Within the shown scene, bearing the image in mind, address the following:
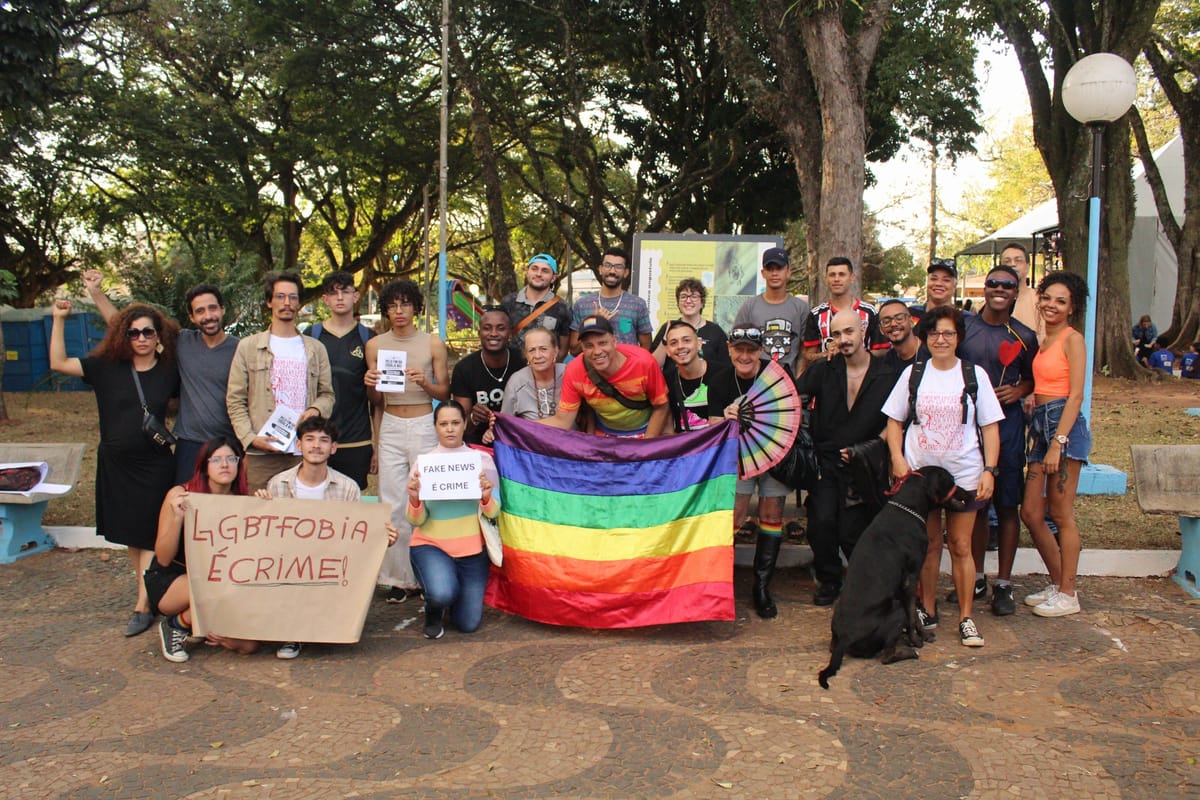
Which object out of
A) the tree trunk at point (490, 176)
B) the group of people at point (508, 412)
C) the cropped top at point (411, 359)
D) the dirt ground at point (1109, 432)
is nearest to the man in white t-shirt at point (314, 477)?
the group of people at point (508, 412)

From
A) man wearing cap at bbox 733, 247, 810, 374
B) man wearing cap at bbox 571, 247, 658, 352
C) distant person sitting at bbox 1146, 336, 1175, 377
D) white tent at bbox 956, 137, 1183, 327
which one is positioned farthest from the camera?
white tent at bbox 956, 137, 1183, 327

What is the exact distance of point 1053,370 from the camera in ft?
18.3

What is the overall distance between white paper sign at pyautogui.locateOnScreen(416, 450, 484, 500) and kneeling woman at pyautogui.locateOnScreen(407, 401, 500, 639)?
44 millimetres

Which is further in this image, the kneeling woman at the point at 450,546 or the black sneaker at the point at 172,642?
the kneeling woman at the point at 450,546

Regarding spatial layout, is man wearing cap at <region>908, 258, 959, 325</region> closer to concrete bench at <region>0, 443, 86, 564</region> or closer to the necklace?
the necklace

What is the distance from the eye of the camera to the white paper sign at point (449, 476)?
214 inches

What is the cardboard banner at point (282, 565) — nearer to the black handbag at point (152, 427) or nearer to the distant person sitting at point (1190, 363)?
the black handbag at point (152, 427)

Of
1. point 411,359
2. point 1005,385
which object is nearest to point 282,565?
point 411,359

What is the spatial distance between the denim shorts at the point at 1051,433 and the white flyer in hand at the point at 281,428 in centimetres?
433

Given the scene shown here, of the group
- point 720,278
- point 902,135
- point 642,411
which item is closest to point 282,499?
point 642,411

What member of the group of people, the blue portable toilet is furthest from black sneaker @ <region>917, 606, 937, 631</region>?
the blue portable toilet

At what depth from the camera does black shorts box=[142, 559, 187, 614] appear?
5.21 metres

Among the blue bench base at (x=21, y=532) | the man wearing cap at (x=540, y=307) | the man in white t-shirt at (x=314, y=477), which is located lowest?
the blue bench base at (x=21, y=532)

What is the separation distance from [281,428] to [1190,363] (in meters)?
21.1
